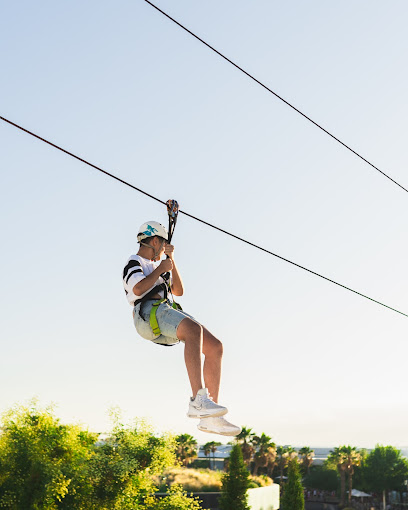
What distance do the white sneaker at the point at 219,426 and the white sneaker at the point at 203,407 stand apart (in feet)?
0.20

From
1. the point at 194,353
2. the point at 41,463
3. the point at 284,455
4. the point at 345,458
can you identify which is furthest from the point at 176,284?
the point at 284,455

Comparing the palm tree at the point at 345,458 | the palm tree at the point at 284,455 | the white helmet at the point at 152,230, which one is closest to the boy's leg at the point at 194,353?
the white helmet at the point at 152,230

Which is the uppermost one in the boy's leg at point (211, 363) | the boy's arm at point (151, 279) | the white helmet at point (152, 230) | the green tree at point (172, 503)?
the white helmet at point (152, 230)

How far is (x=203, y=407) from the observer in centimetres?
435

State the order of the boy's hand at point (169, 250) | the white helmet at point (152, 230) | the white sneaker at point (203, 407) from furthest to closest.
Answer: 1. the white helmet at point (152, 230)
2. the boy's hand at point (169, 250)
3. the white sneaker at point (203, 407)

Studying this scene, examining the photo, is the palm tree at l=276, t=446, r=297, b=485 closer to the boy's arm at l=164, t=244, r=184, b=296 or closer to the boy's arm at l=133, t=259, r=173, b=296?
the boy's arm at l=164, t=244, r=184, b=296

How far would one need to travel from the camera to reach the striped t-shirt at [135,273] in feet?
15.6

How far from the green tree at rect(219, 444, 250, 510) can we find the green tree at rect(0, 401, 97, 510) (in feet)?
29.3

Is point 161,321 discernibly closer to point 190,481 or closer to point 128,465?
point 128,465

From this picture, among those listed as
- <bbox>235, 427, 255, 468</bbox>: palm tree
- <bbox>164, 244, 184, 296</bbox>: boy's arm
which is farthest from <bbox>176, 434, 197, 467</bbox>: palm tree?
<bbox>164, 244, 184, 296</bbox>: boy's arm

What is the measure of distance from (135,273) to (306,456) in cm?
7072

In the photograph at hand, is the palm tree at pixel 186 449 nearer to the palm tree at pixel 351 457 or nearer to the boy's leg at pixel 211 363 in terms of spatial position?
the palm tree at pixel 351 457

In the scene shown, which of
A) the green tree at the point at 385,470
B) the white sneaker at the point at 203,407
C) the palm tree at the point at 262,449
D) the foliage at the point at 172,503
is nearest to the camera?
the white sneaker at the point at 203,407

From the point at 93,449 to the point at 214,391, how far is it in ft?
113
